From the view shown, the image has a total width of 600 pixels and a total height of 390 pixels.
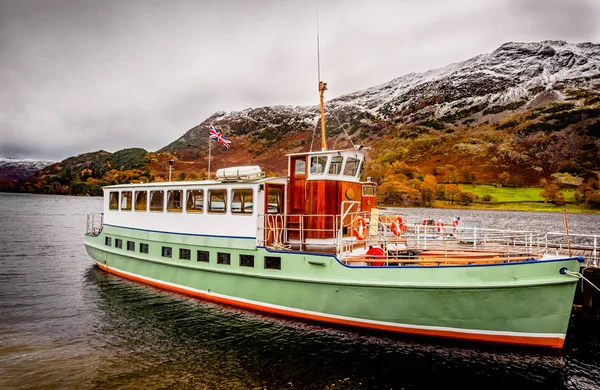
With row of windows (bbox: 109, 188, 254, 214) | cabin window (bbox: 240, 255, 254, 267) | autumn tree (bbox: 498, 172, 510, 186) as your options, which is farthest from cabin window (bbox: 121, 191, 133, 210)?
autumn tree (bbox: 498, 172, 510, 186)

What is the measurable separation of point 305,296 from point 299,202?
3.43 metres

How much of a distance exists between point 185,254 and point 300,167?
19.8 feet

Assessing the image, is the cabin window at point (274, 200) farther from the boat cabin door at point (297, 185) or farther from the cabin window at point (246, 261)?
the cabin window at point (246, 261)

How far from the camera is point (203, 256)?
1403 centimetres

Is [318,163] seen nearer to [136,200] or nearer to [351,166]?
[351,166]

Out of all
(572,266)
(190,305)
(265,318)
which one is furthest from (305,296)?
(572,266)

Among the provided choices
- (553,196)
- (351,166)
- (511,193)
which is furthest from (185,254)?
(511,193)

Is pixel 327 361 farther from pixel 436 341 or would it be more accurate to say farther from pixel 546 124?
pixel 546 124

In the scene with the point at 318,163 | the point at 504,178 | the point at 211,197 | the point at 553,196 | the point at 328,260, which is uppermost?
the point at 504,178

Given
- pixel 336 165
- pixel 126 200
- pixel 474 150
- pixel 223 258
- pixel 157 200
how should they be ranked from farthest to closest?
1. pixel 474 150
2. pixel 126 200
3. pixel 157 200
4. pixel 223 258
5. pixel 336 165

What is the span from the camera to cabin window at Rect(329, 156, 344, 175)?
42.0 ft

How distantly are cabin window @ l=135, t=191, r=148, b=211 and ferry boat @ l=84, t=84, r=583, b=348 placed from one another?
0.05 m

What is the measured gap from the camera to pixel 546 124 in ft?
514

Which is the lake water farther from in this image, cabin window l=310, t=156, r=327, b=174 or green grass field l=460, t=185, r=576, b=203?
green grass field l=460, t=185, r=576, b=203
